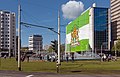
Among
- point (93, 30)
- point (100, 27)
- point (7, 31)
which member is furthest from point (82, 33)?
point (7, 31)

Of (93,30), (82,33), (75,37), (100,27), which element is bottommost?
(75,37)

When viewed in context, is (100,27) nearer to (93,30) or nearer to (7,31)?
(93,30)

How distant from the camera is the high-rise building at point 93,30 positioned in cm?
16862

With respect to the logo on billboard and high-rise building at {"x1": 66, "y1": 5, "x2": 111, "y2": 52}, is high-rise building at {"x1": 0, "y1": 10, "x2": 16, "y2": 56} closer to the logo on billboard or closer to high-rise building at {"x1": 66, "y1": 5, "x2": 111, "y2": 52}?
the logo on billboard

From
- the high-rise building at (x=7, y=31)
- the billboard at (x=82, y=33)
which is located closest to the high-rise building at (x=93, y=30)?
the billboard at (x=82, y=33)

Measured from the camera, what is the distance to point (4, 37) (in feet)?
641

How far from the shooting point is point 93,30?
172 m

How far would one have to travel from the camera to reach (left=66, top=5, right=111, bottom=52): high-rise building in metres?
169

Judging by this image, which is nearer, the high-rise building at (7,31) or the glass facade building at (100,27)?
the glass facade building at (100,27)

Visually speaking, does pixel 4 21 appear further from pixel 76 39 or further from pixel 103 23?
pixel 103 23

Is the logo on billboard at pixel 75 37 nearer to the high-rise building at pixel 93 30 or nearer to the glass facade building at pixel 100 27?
the high-rise building at pixel 93 30

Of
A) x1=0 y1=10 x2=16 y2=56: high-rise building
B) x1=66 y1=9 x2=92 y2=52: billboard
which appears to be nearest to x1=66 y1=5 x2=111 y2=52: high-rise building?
x1=66 y1=9 x2=92 y2=52: billboard

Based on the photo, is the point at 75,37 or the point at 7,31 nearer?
the point at 75,37

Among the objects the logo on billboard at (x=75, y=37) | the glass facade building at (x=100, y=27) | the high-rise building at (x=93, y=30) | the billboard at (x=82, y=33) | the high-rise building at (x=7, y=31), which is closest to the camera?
the billboard at (x=82, y=33)
